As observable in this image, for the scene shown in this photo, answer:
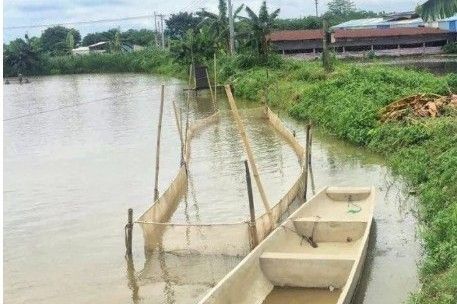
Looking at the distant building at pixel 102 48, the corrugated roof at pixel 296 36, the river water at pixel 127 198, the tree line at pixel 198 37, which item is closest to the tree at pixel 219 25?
the tree line at pixel 198 37

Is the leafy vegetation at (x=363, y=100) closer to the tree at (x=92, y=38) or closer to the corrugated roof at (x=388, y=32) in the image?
the corrugated roof at (x=388, y=32)

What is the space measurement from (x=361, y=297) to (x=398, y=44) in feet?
129

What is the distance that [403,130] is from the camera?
15195 millimetres

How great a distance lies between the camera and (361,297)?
25.8 feet

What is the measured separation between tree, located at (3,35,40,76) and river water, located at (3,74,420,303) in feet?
125

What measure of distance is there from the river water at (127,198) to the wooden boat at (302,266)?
1.72 feet

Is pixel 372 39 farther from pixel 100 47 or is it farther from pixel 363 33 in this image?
pixel 100 47

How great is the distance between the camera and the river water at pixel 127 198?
8.73m

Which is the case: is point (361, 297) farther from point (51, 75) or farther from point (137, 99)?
point (51, 75)

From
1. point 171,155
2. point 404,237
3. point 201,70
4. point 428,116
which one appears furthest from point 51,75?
point 404,237

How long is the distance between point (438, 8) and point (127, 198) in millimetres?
8221

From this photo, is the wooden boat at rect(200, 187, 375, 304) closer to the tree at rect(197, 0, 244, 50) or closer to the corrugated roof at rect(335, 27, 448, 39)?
the tree at rect(197, 0, 244, 50)

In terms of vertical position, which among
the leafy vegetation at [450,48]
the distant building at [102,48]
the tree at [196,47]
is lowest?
the leafy vegetation at [450,48]

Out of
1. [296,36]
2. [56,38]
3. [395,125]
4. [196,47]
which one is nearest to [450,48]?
[296,36]
